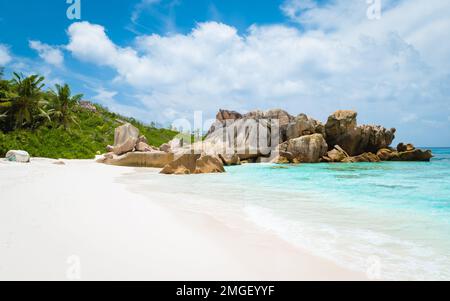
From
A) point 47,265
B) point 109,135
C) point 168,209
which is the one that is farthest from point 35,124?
point 47,265

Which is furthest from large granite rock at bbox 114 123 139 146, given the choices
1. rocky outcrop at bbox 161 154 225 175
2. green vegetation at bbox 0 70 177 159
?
rocky outcrop at bbox 161 154 225 175

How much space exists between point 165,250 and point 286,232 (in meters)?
1.95

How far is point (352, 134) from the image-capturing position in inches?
1382

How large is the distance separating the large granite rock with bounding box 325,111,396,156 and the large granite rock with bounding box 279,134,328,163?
4546mm

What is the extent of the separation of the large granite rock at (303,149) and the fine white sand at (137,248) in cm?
2669

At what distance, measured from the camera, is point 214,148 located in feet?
100.0

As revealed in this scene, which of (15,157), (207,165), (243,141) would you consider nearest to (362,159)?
(243,141)

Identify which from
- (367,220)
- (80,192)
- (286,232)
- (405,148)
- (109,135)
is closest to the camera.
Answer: (286,232)

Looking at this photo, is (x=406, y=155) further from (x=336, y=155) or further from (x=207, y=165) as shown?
Answer: (x=207, y=165)

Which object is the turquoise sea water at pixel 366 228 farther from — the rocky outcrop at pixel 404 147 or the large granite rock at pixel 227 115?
the large granite rock at pixel 227 115

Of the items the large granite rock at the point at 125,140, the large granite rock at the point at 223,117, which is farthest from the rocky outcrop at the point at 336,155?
the large granite rock at the point at 125,140

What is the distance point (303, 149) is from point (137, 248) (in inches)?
1151
